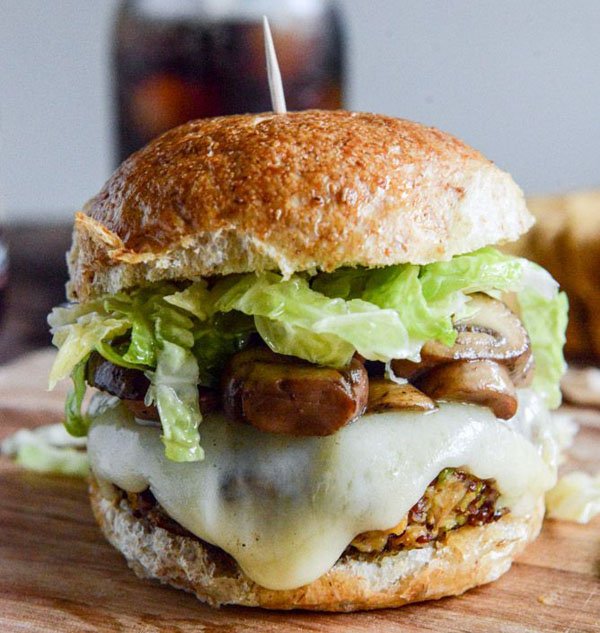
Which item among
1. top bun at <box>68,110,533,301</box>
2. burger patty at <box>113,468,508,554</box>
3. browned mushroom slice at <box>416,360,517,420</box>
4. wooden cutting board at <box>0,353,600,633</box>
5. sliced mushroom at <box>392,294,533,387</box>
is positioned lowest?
wooden cutting board at <box>0,353,600,633</box>

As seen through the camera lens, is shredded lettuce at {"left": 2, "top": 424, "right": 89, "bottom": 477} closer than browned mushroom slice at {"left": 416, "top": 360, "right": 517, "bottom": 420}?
No

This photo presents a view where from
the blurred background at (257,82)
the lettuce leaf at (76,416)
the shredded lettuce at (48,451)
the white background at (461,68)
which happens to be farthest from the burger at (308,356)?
the white background at (461,68)

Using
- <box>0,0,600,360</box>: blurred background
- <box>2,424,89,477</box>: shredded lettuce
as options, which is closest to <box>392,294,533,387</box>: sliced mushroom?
<box>2,424,89,477</box>: shredded lettuce

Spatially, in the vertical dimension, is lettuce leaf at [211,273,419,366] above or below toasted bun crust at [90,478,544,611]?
above

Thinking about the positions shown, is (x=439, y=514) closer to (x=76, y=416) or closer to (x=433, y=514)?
(x=433, y=514)

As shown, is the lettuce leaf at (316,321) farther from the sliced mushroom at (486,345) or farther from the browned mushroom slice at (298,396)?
the sliced mushroom at (486,345)

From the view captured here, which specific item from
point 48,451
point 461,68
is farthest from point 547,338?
point 461,68

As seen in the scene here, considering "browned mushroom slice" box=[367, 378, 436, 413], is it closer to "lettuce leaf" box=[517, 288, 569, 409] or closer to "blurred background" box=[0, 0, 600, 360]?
"lettuce leaf" box=[517, 288, 569, 409]
